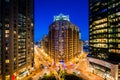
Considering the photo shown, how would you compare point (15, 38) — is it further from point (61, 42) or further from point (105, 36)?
point (61, 42)

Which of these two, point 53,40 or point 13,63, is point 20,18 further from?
point 53,40

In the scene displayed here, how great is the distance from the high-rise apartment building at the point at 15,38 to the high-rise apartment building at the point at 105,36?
36780mm

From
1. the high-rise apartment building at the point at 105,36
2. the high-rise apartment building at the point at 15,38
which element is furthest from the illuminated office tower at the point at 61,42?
the high-rise apartment building at the point at 15,38

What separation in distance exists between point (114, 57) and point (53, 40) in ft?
312

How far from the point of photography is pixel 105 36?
9850 cm

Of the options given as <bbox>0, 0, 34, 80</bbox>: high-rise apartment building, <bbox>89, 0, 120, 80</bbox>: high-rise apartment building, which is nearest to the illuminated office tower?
<bbox>89, 0, 120, 80</bbox>: high-rise apartment building

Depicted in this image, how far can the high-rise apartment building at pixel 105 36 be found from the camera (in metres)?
86.8

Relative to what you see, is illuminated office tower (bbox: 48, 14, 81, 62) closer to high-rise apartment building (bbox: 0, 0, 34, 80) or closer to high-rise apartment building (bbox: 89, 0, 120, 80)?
high-rise apartment building (bbox: 89, 0, 120, 80)

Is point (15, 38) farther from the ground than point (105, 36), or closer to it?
closer to it

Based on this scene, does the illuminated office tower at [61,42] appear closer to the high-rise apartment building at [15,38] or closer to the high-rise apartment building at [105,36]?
the high-rise apartment building at [105,36]

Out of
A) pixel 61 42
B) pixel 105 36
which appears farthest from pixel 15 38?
pixel 61 42

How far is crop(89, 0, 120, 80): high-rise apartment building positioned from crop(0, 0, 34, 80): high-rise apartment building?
121 feet

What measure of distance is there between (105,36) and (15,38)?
146ft

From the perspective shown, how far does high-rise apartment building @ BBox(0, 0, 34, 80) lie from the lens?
8600 cm
